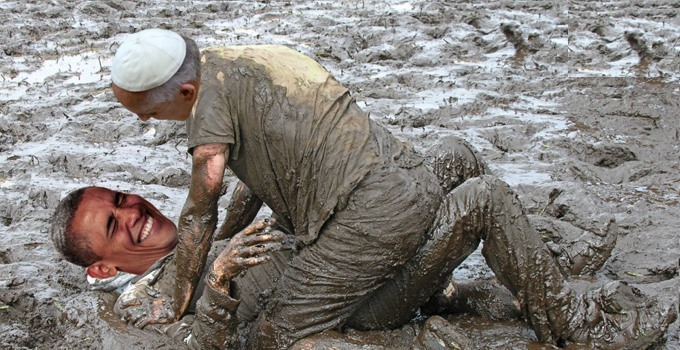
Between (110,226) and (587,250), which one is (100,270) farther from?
(587,250)

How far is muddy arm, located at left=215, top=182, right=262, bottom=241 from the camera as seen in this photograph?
4.20 m

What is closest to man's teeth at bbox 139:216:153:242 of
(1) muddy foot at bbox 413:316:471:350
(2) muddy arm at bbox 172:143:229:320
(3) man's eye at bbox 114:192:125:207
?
(3) man's eye at bbox 114:192:125:207

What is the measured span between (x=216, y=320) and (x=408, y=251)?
0.92m

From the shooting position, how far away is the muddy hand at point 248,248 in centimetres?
343

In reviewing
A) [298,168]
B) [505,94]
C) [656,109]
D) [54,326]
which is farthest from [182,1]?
[298,168]

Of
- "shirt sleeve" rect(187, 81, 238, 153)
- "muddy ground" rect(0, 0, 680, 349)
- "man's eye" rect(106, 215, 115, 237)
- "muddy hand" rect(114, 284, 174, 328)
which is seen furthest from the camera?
"muddy ground" rect(0, 0, 680, 349)

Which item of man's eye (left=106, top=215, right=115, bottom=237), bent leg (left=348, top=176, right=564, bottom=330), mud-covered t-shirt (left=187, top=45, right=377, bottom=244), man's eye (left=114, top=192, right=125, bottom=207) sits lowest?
man's eye (left=106, top=215, right=115, bottom=237)

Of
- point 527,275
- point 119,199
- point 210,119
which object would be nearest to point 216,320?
point 210,119

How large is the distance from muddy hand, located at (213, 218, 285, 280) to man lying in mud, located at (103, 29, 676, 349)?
14 centimetres

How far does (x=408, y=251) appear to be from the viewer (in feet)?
11.5

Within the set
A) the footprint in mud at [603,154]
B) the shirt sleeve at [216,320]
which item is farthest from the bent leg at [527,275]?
the footprint in mud at [603,154]

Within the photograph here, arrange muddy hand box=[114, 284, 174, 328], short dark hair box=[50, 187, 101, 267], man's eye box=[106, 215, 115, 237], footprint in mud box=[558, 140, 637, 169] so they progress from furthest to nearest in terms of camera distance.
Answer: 1. footprint in mud box=[558, 140, 637, 169]
2. man's eye box=[106, 215, 115, 237]
3. short dark hair box=[50, 187, 101, 267]
4. muddy hand box=[114, 284, 174, 328]

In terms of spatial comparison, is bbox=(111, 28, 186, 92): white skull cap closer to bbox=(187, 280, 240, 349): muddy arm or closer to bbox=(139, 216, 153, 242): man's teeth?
bbox=(187, 280, 240, 349): muddy arm

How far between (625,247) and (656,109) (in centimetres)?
261
